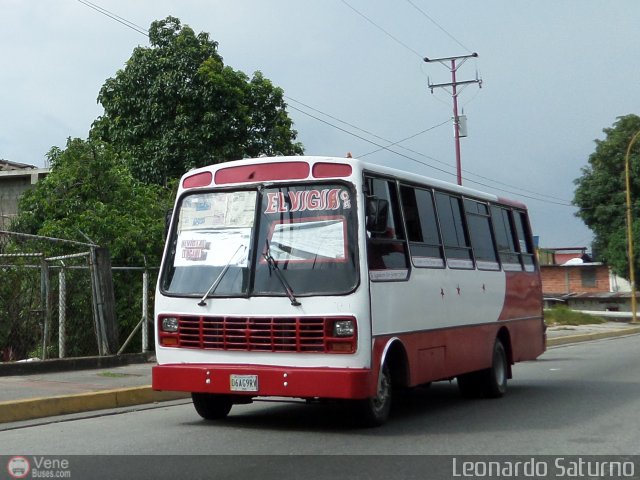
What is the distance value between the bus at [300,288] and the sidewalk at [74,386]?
1.63 meters

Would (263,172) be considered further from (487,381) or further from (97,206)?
(97,206)

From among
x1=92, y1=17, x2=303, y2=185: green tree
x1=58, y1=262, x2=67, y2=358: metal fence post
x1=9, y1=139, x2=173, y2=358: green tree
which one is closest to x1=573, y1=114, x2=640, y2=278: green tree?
x1=92, y1=17, x2=303, y2=185: green tree

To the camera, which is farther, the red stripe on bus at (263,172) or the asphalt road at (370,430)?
the red stripe on bus at (263,172)

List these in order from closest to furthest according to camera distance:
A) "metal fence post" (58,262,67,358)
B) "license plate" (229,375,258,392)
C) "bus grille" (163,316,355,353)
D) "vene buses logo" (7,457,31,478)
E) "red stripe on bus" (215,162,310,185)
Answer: "vene buses logo" (7,457,31,478) → "bus grille" (163,316,355,353) → "license plate" (229,375,258,392) → "red stripe on bus" (215,162,310,185) → "metal fence post" (58,262,67,358)

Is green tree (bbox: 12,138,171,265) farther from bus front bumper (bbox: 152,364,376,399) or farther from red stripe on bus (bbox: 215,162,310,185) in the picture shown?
bus front bumper (bbox: 152,364,376,399)

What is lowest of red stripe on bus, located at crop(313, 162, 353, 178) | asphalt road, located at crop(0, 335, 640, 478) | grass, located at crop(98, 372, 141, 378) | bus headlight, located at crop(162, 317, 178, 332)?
asphalt road, located at crop(0, 335, 640, 478)

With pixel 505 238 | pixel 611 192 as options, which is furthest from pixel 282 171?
pixel 611 192

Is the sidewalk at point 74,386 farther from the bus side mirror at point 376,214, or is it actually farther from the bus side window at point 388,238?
the bus side mirror at point 376,214

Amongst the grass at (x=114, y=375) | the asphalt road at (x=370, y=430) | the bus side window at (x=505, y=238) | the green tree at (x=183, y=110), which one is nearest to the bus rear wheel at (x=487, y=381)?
the asphalt road at (x=370, y=430)

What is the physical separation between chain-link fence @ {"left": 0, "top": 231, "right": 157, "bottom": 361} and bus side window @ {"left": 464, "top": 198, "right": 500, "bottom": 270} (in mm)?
6056

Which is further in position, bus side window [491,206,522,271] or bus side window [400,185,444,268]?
bus side window [491,206,522,271]

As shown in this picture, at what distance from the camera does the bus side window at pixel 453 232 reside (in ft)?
37.9

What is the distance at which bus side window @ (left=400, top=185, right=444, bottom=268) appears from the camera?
1052 cm

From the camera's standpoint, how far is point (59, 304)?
15.1 m
